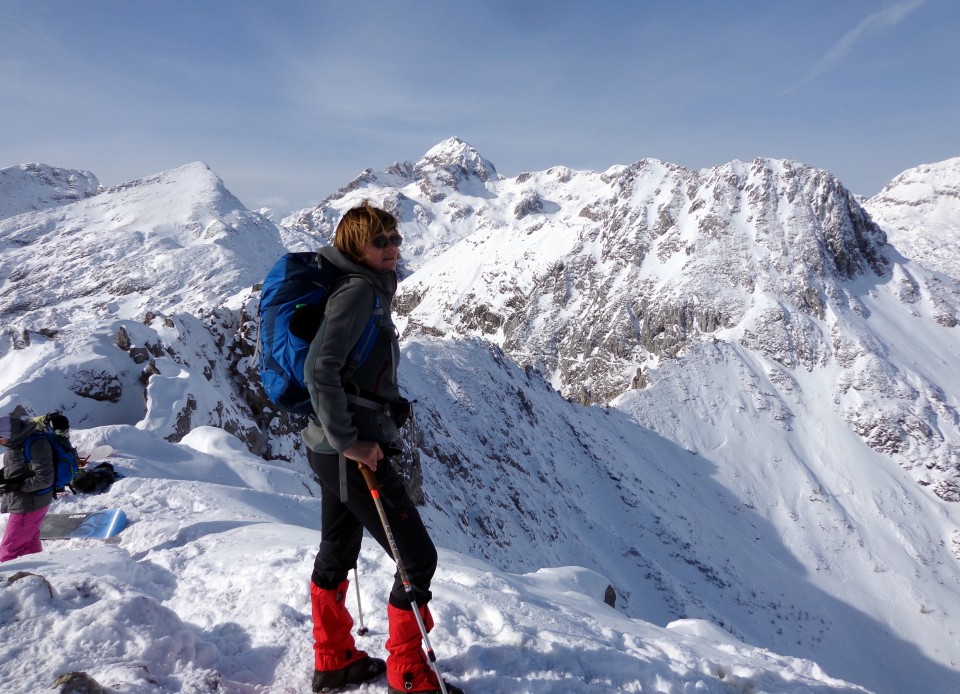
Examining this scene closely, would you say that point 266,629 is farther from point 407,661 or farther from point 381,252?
point 381,252

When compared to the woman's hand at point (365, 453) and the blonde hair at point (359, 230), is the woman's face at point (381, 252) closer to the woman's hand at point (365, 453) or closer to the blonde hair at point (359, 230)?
the blonde hair at point (359, 230)

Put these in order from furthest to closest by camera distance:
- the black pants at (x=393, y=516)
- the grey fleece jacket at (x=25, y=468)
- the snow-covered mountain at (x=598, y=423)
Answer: the grey fleece jacket at (x=25, y=468) → the snow-covered mountain at (x=598, y=423) → the black pants at (x=393, y=516)

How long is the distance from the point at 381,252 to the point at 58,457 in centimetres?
608

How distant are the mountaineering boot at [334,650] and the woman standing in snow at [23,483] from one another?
5.01 meters

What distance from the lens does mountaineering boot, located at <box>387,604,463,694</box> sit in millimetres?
3594

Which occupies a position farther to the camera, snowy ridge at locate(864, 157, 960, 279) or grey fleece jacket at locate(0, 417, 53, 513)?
snowy ridge at locate(864, 157, 960, 279)

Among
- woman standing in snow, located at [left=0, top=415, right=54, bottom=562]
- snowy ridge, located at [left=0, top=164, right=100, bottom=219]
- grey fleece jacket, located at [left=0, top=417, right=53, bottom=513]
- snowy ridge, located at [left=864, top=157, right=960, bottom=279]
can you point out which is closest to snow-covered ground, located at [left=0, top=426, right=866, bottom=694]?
woman standing in snow, located at [left=0, top=415, right=54, bottom=562]

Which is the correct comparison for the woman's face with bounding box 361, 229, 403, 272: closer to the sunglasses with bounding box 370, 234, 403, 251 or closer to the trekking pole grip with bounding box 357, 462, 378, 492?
the sunglasses with bounding box 370, 234, 403, 251

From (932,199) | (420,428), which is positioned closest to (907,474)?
(420,428)

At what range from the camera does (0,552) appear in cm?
672

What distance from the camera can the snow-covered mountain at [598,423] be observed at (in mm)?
5555

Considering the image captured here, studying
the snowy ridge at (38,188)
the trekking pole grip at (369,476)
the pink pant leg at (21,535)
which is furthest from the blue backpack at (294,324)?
the snowy ridge at (38,188)

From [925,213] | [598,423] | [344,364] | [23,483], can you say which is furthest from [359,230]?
[925,213]

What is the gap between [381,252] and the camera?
3.62 m
